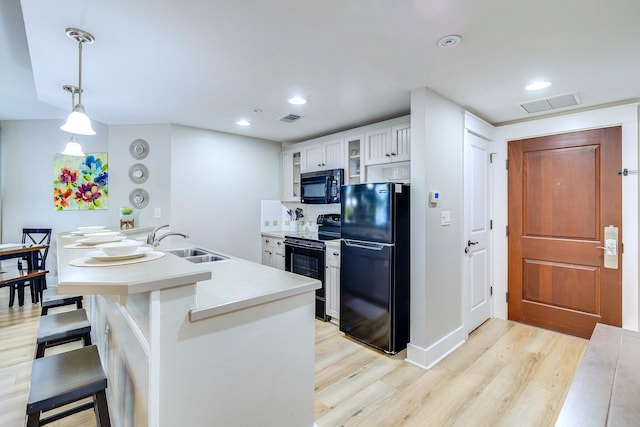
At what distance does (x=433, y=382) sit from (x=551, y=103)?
2.60 m

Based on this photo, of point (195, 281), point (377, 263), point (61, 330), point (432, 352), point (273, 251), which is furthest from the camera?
point (273, 251)

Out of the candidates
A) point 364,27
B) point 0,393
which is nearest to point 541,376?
point 364,27

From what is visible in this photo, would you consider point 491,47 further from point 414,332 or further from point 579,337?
point 579,337

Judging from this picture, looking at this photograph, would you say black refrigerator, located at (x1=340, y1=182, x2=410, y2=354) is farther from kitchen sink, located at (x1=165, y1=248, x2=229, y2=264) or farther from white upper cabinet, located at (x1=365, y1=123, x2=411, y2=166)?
kitchen sink, located at (x1=165, y1=248, x2=229, y2=264)

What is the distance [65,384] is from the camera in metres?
1.28

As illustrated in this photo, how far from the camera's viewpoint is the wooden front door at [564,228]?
277 centimetres

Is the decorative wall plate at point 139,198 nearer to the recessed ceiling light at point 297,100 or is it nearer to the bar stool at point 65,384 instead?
the recessed ceiling light at point 297,100

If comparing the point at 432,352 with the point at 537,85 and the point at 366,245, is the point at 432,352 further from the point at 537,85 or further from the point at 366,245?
the point at 537,85

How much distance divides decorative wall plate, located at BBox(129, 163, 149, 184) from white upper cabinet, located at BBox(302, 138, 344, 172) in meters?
1.96

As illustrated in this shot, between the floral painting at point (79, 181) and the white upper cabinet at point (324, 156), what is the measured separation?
9.57ft

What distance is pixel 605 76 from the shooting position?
2182 mm

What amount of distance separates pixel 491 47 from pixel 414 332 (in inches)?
83.4

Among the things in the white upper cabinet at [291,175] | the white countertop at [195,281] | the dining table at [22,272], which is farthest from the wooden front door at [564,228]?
the dining table at [22,272]

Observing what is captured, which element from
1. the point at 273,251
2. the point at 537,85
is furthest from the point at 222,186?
the point at 537,85
